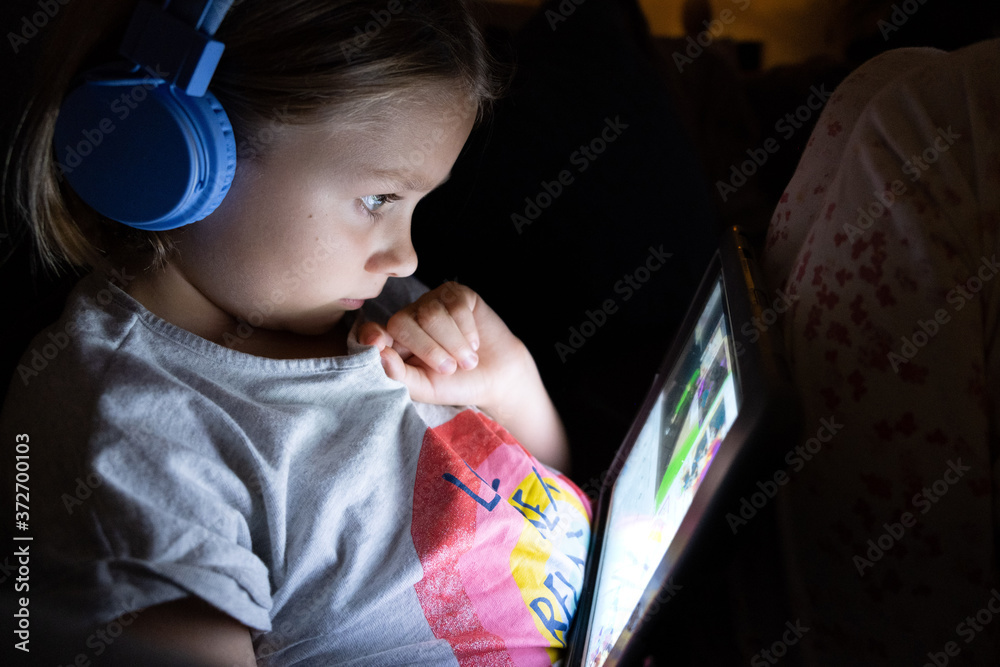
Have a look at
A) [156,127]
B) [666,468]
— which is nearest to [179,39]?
[156,127]

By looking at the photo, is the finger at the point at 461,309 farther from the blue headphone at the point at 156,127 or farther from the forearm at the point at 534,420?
the blue headphone at the point at 156,127

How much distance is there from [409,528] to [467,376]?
0.25m

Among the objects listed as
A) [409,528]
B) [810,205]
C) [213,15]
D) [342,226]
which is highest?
[810,205]

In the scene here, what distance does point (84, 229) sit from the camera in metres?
0.72

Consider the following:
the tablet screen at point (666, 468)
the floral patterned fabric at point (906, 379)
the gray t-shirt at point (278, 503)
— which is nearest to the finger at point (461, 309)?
the gray t-shirt at point (278, 503)

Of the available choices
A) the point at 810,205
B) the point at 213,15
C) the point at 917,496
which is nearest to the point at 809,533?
the point at 917,496

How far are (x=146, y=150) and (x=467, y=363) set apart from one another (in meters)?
0.42

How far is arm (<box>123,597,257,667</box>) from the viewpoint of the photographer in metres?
0.55

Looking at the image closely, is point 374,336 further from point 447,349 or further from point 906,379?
point 906,379

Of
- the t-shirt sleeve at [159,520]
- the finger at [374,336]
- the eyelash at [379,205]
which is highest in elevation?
the eyelash at [379,205]

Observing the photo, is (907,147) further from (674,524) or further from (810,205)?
(674,524)

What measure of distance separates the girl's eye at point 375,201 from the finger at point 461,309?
0.21m

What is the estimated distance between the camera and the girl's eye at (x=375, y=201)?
26.7 inches

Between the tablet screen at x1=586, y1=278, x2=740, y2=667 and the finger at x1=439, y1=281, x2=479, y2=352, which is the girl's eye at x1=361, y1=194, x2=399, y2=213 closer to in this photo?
the finger at x1=439, y1=281, x2=479, y2=352
